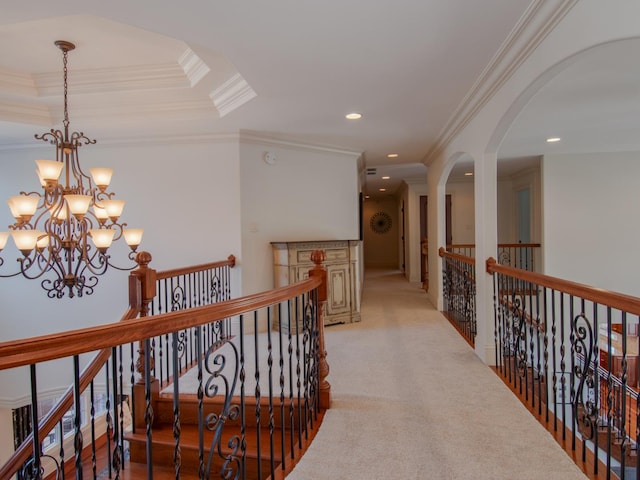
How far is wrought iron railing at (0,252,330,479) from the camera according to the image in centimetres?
122

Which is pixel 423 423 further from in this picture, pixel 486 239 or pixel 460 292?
pixel 460 292

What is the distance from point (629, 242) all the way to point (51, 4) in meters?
7.98

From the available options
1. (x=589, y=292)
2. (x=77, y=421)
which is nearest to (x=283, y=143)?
(x=589, y=292)

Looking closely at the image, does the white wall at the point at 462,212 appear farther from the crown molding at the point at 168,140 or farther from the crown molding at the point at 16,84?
the crown molding at the point at 16,84

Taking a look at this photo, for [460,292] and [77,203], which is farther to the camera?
[460,292]

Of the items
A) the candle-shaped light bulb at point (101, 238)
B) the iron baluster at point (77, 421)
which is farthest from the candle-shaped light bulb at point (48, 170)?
the iron baluster at point (77, 421)

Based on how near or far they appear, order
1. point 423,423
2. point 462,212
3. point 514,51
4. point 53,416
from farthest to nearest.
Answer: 1. point 462,212
2. point 514,51
3. point 423,423
4. point 53,416

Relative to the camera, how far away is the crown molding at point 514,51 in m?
2.01

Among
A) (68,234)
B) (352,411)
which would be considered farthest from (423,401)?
(68,234)

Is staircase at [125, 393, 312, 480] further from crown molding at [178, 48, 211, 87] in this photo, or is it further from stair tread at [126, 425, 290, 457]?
crown molding at [178, 48, 211, 87]

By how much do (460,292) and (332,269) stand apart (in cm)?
171

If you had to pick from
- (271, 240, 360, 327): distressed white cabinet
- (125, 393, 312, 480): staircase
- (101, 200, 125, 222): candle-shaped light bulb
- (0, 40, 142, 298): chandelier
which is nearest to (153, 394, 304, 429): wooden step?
(125, 393, 312, 480): staircase

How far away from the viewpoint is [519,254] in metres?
7.59

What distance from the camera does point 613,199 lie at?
20.4 ft
